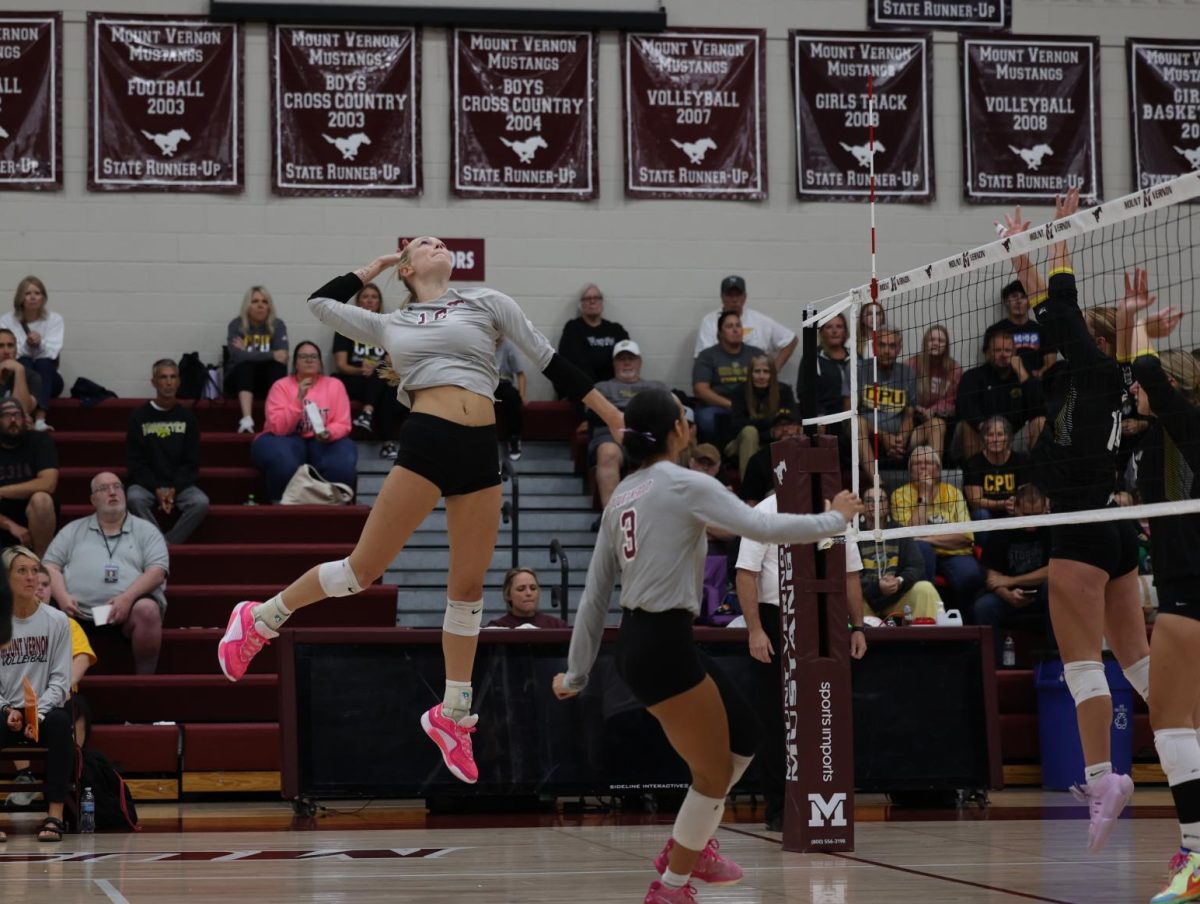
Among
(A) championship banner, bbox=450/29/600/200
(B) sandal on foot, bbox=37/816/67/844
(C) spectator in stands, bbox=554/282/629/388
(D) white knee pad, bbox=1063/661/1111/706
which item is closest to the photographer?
(D) white knee pad, bbox=1063/661/1111/706

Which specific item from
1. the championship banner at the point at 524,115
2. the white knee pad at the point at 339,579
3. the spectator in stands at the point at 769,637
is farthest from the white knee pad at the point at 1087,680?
the championship banner at the point at 524,115

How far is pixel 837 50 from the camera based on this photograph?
15617mm

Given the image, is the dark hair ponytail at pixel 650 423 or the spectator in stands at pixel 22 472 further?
the spectator in stands at pixel 22 472

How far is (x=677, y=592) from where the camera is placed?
5.38m

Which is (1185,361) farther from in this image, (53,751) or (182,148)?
(182,148)

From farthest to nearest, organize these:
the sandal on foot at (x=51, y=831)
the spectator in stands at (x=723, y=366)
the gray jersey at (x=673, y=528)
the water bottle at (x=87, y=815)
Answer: the spectator in stands at (x=723, y=366) → the water bottle at (x=87, y=815) → the sandal on foot at (x=51, y=831) → the gray jersey at (x=673, y=528)

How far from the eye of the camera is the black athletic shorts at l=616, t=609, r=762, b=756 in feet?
17.5

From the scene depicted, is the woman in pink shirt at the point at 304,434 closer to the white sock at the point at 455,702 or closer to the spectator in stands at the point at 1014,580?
the spectator in stands at the point at 1014,580

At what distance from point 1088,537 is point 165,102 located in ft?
35.8

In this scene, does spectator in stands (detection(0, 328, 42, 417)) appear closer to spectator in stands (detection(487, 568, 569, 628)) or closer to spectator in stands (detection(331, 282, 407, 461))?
spectator in stands (detection(331, 282, 407, 461))

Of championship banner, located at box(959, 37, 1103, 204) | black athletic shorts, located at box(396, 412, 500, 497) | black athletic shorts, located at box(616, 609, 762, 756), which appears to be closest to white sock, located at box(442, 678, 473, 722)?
black athletic shorts, located at box(396, 412, 500, 497)

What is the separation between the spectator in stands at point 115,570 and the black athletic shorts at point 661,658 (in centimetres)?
665

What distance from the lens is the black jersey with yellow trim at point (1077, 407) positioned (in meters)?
6.52

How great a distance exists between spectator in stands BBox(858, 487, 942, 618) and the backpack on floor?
5.15 m
